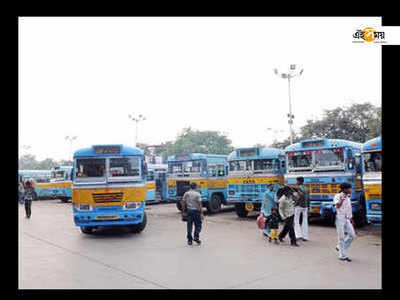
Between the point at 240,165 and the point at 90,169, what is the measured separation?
7.15 m

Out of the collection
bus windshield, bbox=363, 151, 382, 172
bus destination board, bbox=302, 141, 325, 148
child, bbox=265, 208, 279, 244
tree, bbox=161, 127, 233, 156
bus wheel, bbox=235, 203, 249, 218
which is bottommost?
bus wheel, bbox=235, 203, 249, 218

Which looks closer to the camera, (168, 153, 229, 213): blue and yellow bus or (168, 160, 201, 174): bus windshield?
(168, 153, 229, 213): blue and yellow bus

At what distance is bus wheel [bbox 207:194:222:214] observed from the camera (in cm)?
1766

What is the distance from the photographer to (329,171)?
39.8 ft

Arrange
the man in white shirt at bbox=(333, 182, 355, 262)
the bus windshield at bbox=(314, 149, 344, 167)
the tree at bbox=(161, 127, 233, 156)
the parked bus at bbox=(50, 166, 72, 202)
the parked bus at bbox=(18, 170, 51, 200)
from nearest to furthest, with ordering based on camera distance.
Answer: the man in white shirt at bbox=(333, 182, 355, 262) → the bus windshield at bbox=(314, 149, 344, 167) → the parked bus at bbox=(50, 166, 72, 202) → the parked bus at bbox=(18, 170, 51, 200) → the tree at bbox=(161, 127, 233, 156)

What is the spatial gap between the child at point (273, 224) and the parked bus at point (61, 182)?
2088 cm

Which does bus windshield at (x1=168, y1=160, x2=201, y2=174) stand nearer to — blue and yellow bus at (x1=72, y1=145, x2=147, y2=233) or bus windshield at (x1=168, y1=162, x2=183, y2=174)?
bus windshield at (x1=168, y1=162, x2=183, y2=174)

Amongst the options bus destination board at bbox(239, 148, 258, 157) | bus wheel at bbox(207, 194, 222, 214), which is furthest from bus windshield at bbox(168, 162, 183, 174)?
bus destination board at bbox(239, 148, 258, 157)

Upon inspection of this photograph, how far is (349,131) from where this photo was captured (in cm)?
3158

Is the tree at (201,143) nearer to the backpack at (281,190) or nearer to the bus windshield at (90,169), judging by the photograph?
the bus windshield at (90,169)

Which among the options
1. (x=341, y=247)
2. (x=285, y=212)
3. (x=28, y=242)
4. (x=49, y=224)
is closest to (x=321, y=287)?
(x=341, y=247)

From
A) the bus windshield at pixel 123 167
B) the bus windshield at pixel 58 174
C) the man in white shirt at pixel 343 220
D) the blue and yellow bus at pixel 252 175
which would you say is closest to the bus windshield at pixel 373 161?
the man in white shirt at pixel 343 220

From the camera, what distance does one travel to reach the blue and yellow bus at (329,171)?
11.8 meters

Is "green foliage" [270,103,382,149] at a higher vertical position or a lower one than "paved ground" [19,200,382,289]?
higher
